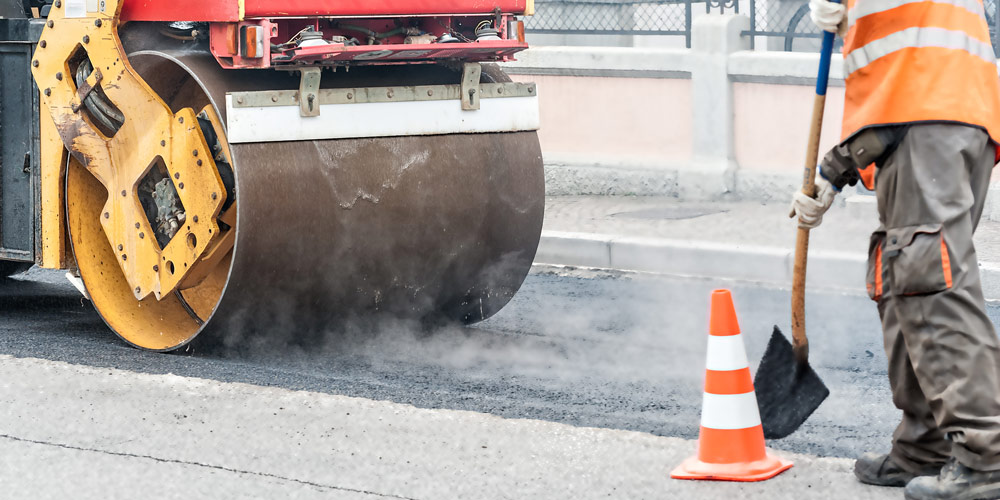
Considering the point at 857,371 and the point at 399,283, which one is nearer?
the point at 857,371

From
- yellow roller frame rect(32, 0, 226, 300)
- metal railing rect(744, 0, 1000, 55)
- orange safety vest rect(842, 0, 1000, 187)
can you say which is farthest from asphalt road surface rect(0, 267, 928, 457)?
metal railing rect(744, 0, 1000, 55)

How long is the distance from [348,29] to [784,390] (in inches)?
92.9

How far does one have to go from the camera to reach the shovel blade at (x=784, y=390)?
379 centimetres

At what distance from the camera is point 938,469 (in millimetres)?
3535

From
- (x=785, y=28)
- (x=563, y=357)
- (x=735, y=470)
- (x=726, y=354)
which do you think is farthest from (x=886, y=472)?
(x=785, y=28)

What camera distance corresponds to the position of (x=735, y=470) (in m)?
3.62

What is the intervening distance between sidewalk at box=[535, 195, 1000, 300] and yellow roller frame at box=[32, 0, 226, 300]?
9.89 feet

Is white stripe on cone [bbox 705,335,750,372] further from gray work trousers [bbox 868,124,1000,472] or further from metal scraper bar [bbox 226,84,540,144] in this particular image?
metal scraper bar [bbox 226,84,540,144]

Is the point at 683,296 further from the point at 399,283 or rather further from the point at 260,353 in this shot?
the point at 260,353

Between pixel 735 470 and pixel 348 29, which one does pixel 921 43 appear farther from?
pixel 348 29

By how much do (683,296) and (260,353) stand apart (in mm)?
2274

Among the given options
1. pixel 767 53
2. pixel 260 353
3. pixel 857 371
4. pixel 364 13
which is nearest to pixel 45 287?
pixel 260 353

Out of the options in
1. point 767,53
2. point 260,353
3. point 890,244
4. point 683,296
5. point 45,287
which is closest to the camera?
point 890,244

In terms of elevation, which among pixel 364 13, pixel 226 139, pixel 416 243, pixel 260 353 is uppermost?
pixel 364 13
